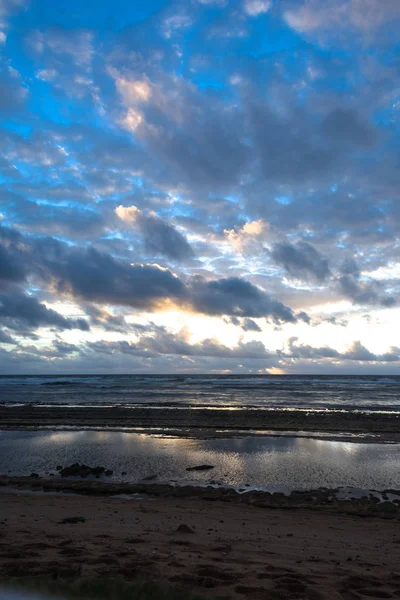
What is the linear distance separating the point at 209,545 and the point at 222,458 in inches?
379

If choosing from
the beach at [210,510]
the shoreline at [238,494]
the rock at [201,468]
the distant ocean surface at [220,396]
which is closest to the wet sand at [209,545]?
the beach at [210,510]

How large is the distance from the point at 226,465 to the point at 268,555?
8852 millimetres

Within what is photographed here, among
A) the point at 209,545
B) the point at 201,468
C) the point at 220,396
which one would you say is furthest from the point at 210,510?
the point at 220,396

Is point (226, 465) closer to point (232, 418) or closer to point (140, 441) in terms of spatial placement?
point (140, 441)

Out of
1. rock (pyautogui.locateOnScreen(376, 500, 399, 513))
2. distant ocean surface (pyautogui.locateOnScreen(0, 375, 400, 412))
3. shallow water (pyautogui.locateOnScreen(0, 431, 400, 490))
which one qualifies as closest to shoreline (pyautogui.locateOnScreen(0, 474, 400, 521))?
rock (pyautogui.locateOnScreen(376, 500, 399, 513))

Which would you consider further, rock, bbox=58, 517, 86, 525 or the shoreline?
the shoreline

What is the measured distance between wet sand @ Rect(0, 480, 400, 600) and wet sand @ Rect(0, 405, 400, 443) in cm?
1282

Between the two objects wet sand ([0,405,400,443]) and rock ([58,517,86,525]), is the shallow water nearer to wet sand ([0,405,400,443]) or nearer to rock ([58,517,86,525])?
wet sand ([0,405,400,443])

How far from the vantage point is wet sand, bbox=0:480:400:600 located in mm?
5742

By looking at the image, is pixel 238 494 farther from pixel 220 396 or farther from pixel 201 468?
pixel 220 396

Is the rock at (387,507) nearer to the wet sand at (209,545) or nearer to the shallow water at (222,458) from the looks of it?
the wet sand at (209,545)

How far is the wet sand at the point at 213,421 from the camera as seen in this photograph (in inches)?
957

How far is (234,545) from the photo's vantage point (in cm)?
759

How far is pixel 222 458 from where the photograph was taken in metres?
16.9
